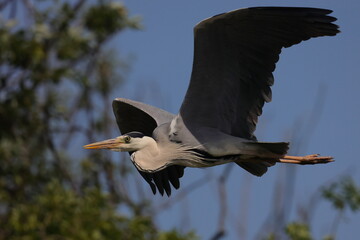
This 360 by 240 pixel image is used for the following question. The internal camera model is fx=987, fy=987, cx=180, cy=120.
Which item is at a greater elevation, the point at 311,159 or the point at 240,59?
the point at 240,59

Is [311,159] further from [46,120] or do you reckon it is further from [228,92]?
[46,120]

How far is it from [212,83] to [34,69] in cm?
506

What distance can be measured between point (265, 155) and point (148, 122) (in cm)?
139

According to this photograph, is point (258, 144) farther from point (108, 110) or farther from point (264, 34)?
point (108, 110)

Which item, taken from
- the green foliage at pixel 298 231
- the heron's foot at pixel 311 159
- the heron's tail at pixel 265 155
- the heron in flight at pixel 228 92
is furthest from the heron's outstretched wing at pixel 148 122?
the green foliage at pixel 298 231

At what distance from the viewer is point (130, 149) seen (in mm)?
7516

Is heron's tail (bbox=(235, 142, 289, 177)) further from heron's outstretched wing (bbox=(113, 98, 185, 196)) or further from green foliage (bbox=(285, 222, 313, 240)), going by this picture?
green foliage (bbox=(285, 222, 313, 240))

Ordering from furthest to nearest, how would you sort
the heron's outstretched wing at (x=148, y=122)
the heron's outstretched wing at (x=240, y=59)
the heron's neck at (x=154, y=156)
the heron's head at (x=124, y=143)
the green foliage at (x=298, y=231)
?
the green foliage at (x=298, y=231), the heron's outstretched wing at (x=148, y=122), the heron's head at (x=124, y=143), the heron's neck at (x=154, y=156), the heron's outstretched wing at (x=240, y=59)

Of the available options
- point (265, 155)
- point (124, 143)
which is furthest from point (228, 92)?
point (124, 143)

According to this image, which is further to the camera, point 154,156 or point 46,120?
point 46,120

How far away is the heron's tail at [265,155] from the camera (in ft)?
24.0

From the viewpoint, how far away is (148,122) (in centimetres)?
845

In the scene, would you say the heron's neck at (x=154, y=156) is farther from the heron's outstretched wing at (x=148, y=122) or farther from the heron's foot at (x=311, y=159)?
the heron's foot at (x=311, y=159)

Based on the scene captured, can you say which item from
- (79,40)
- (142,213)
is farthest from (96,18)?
(142,213)
